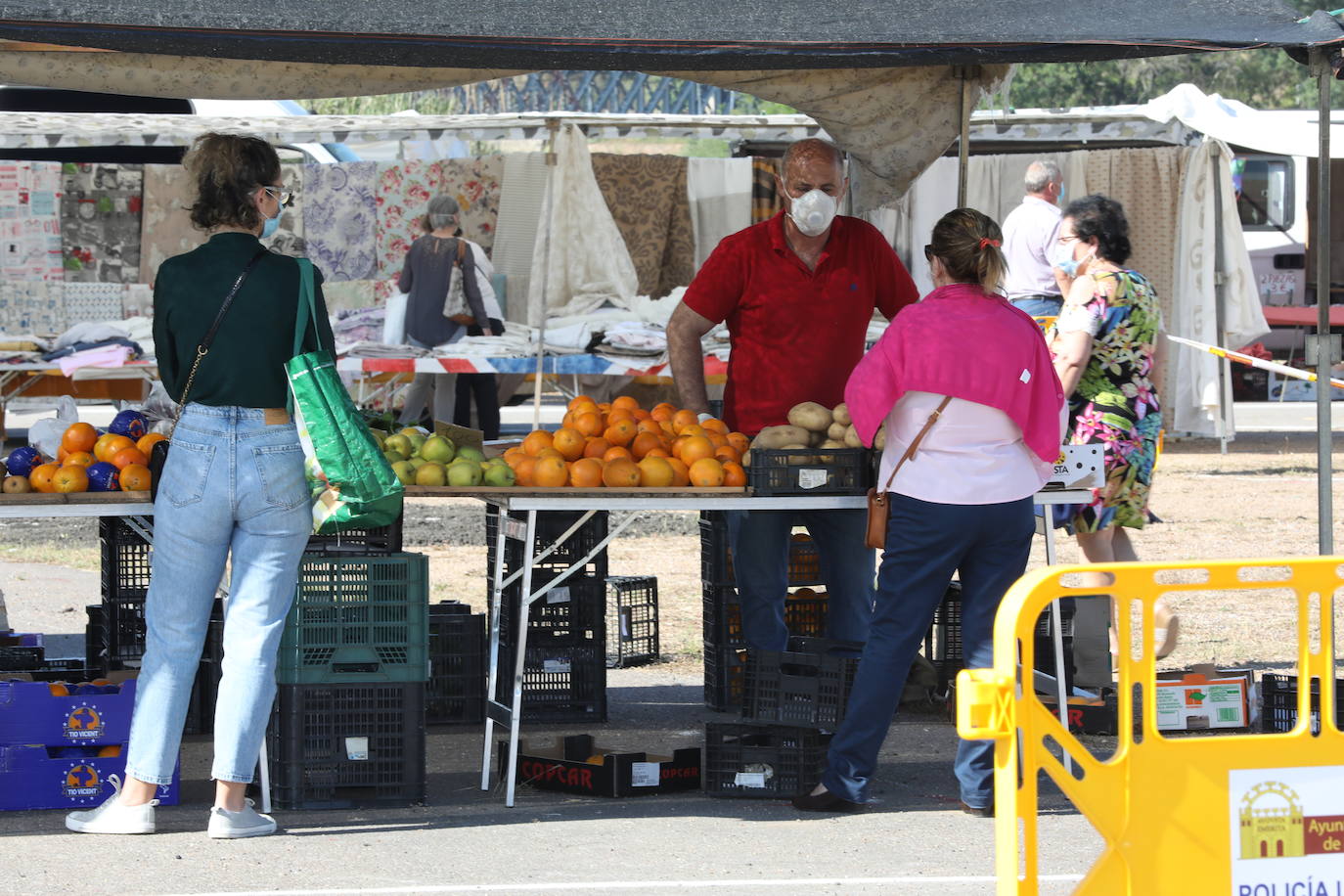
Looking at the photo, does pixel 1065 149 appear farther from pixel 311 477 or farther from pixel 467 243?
pixel 311 477

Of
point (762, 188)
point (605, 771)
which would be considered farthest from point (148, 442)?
point (762, 188)

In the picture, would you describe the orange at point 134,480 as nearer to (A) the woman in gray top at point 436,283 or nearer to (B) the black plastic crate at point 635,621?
(B) the black plastic crate at point 635,621

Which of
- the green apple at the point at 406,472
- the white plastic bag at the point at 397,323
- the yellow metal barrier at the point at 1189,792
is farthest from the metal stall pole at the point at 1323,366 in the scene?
the white plastic bag at the point at 397,323

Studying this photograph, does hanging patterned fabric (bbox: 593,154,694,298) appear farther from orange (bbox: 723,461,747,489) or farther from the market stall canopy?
orange (bbox: 723,461,747,489)

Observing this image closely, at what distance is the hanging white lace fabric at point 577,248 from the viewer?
43.0ft

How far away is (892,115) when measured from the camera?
6547 millimetres

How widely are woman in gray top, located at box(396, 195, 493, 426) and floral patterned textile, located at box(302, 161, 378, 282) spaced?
1402mm

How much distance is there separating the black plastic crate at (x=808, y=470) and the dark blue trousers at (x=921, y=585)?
14.0 inches

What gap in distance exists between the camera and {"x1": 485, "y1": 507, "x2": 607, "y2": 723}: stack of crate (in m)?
6.95

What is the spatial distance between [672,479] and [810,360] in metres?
0.90

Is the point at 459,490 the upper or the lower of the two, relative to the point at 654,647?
upper

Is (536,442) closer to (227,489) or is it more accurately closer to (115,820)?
(227,489)

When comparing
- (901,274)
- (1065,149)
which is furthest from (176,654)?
(1065,149)

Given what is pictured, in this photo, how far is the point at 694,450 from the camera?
18.8 ft
